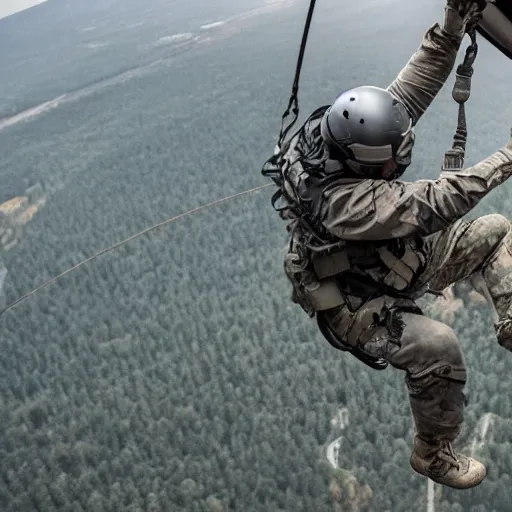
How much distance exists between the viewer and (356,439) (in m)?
8.05

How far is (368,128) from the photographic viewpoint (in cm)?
307

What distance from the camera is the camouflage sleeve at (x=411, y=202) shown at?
9.71 ft

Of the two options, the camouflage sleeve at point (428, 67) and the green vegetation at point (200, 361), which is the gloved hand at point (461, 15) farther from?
the green vegetation at point (200, 361)

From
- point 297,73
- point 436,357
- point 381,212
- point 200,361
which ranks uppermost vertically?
point 297,73

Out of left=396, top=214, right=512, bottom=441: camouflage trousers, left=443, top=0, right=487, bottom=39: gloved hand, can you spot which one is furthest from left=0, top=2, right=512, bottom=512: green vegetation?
left=443, top=0, right=487, bottom=39: gloved hand

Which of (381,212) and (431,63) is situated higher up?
(431,63)

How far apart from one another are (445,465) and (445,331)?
3.09 feet

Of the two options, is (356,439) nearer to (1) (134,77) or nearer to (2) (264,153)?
(2) (264,153)

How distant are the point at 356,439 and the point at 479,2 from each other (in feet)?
19.8

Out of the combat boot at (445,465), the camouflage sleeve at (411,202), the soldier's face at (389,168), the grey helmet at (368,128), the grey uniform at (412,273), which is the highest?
the grey helmet at (368,128)

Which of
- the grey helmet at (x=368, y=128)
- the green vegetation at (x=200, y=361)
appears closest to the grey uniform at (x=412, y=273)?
the grey helmet at (x=368, y=128)

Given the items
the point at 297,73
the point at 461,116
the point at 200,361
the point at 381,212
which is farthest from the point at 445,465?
the point at 200,361

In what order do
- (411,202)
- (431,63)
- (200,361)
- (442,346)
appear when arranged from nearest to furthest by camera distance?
(411,202), (442,346), (431,63), (200,361)

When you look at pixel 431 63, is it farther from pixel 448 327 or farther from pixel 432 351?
pixel 432 351
